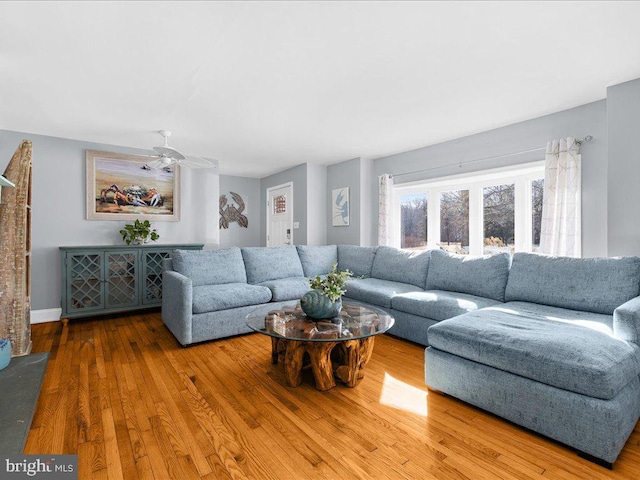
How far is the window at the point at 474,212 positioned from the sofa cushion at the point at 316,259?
1.07 metres

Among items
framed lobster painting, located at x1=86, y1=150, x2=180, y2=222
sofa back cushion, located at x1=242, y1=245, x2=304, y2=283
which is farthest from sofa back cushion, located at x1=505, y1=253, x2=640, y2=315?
framed lobster painting, located at x1=86, y1=150, x2=180, y2=222

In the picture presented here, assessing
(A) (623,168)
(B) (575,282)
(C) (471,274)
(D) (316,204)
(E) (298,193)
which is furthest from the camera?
(E) (298,193)

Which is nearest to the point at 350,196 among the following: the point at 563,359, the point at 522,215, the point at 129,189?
the point at 522,215

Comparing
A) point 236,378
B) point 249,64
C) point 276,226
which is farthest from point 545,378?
point 276,226

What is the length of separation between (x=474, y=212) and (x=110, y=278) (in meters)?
4.54

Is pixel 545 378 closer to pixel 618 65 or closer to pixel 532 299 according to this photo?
pixel 532 299

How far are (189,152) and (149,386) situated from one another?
11.4 ft

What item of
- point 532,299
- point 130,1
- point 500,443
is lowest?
point 500,443

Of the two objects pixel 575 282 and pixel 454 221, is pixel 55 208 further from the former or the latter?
pixel 575 282

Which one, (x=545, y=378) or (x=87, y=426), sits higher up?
(x=545, y=378)

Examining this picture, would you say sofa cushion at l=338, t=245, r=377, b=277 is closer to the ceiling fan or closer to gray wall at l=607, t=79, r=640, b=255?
the ceiling fan

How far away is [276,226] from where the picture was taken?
6551 millimetres

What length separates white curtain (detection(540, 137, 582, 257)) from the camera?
2980 millimetres

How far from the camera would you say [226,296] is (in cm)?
325
